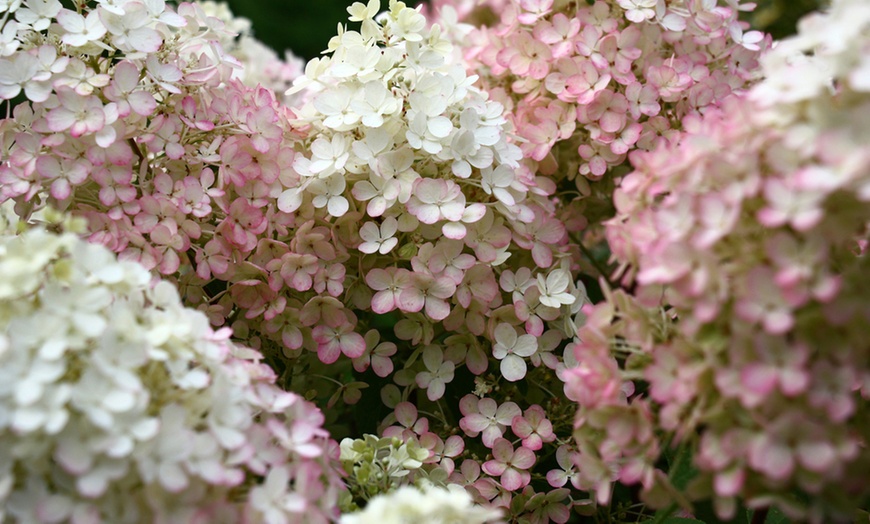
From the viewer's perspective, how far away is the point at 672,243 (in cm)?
62

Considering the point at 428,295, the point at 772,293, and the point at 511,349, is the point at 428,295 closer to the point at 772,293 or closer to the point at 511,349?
the point at 511,349

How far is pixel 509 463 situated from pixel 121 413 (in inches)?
16.4

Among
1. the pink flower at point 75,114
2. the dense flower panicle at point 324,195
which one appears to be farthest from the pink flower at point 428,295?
the pink flower at point 75,114

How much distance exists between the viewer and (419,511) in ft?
2.09

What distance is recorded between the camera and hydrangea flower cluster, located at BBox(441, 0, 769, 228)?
39.7 inches

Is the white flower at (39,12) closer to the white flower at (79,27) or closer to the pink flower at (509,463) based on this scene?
the white flower at (79,27)

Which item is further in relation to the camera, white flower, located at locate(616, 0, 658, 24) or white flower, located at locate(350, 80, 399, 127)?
white flower, located at locate(616, 0, 658, 24)

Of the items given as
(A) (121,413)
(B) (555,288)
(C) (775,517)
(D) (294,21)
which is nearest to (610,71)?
(B) (555,288)

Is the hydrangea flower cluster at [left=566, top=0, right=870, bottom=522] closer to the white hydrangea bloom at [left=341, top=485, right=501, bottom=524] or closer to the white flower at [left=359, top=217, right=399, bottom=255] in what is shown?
the white hydrangea bloom at [left=341, top=485, right=501, bottom=524]

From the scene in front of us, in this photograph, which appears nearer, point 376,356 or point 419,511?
point 419,511

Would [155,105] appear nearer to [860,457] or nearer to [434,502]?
[434,502]

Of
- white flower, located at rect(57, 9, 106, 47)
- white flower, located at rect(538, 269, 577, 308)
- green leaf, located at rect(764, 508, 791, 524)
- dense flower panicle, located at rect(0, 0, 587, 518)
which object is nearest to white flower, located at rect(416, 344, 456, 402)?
dense flower panicle, located at rect(0, 0, 587, 518)

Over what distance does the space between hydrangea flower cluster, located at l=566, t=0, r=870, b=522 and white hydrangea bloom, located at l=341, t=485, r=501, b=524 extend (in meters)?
0.12

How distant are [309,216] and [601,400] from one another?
0.40 m
